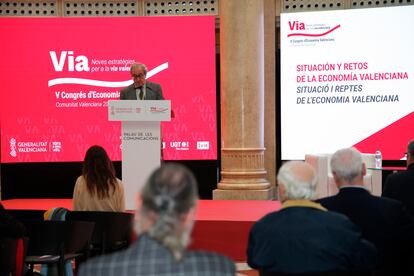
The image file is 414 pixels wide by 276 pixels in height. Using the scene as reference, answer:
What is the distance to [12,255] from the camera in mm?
3477

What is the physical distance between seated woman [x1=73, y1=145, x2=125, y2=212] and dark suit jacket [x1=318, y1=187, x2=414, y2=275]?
2.02 metres

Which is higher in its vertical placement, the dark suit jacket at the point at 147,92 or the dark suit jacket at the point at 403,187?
the dark suit jacket at the point at 147,92

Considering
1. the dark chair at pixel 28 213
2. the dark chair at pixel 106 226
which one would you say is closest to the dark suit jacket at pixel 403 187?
the dark chair at pixel 106 226

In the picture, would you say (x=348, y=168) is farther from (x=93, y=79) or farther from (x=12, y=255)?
(x=93, y=79)

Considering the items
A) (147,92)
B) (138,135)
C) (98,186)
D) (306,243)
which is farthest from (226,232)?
(306,243)

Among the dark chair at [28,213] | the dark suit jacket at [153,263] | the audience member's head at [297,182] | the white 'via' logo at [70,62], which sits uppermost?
the white 'via' logo at [70,62]

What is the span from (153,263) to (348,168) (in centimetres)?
175

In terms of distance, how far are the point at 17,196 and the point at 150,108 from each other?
14.4 ft

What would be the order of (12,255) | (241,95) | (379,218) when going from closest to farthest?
1. (379,218)
2. (12,255)
3. (241,95)

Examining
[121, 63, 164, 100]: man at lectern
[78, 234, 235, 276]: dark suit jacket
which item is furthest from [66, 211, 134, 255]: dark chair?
[78, 234, 235, 276]: dark suit jacket

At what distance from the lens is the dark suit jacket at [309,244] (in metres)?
2.58

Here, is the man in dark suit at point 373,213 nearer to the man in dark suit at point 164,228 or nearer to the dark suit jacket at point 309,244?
the dark suit jacket at point 309,244

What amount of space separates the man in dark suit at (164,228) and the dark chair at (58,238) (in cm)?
224

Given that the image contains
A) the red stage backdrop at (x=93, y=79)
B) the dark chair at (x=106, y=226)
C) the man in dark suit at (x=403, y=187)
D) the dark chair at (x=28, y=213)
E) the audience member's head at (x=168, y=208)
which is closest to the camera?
the audience member's head at (x=168, y=208)
